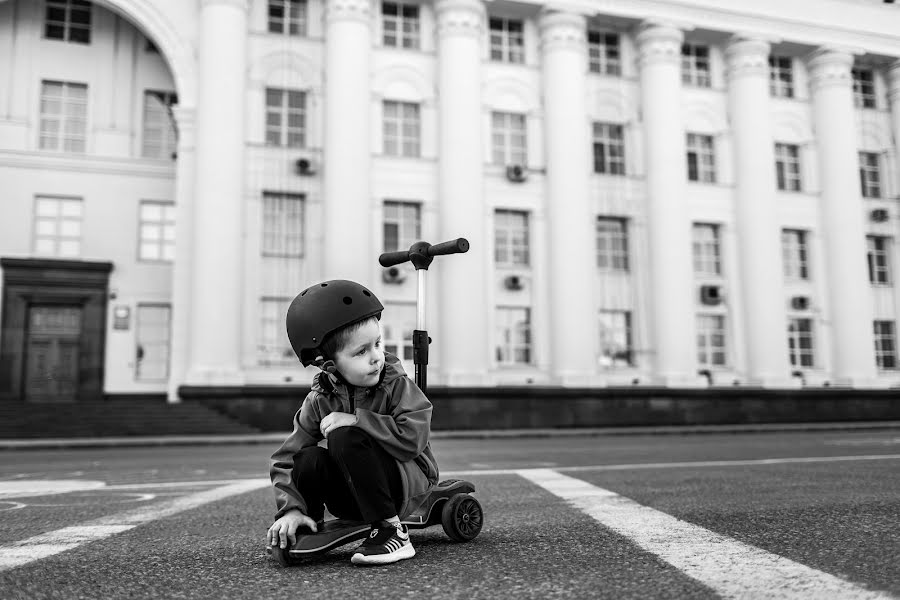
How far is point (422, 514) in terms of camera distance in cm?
333

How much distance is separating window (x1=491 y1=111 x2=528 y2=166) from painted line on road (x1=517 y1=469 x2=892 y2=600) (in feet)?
73.4

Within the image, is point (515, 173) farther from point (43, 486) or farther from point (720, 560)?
point (720, 560)

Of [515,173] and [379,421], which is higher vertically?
[515,173]

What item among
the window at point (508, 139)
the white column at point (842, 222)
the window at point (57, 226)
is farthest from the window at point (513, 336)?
the window at point (57, 226)

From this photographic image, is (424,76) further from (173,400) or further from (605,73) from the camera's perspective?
(173,400)

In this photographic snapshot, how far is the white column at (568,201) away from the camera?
2517 centimetres

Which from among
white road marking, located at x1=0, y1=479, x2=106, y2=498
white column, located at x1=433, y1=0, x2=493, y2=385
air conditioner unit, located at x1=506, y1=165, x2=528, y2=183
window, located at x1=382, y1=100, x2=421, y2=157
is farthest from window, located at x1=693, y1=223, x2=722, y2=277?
white road marking, located at x1=0, y1=479, x2=106, y2=498

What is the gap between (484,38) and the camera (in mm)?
26688

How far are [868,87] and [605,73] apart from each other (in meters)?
11.4

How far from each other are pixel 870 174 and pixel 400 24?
18.7 meters

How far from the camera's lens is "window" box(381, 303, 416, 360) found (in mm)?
24241

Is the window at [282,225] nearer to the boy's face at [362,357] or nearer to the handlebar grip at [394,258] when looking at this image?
the handlebar grip at [394,258]

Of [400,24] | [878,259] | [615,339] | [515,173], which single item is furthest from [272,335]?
[878,259]

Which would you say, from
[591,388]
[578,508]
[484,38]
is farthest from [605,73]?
[578,508]
